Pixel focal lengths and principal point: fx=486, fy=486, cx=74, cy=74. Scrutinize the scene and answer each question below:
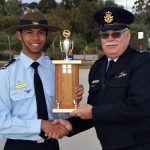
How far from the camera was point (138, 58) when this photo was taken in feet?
11.2

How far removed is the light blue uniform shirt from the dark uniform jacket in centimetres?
49

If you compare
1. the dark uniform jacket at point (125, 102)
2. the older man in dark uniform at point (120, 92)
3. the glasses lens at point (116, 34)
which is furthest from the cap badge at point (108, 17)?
the dark uniform jacket at point (125, 102)

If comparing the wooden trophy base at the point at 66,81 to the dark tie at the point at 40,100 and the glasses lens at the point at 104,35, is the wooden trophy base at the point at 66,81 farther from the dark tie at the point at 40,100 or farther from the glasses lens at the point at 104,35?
the glasses lens at the point at 104,35

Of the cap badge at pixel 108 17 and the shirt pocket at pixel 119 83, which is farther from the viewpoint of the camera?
the cap badge at pixel 108 17

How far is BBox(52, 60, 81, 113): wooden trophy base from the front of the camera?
391cm

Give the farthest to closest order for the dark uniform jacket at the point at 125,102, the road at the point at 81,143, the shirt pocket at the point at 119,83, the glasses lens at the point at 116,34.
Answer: the road at the point at 81,143 → the glasses lens at the point at 116,34 → the shirt pocket at the point at 119,83 → the dark uniform jacket at the point at 125,102

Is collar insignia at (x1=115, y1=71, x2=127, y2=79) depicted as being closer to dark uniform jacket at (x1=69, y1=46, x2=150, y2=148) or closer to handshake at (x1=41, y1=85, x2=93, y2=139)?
dark uniform jacket at (x1=69, y1=46, x2=150, y2=148)

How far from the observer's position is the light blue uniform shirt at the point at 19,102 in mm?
3693

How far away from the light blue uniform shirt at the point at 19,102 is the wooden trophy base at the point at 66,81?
0.10m

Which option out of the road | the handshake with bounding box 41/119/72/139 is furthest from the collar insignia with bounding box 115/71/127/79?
the road

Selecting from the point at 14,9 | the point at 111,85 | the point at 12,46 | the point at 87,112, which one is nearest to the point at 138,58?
the point at 111,85

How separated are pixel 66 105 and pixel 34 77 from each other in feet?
1.13

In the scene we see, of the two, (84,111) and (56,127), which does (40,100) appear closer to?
(56,127)

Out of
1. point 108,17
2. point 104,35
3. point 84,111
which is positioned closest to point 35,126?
point 84,111
